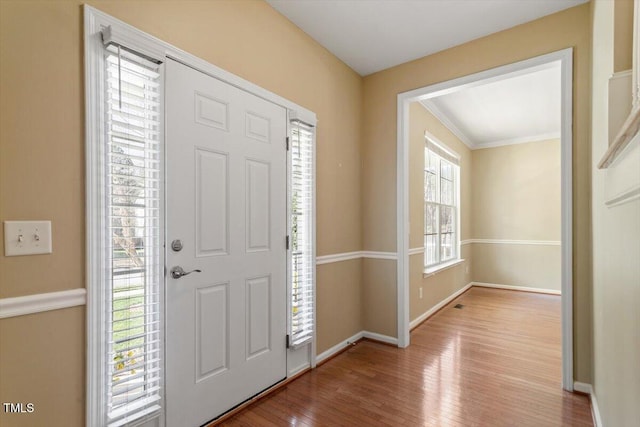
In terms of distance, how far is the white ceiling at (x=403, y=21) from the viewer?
2316mm

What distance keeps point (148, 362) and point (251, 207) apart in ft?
3.41

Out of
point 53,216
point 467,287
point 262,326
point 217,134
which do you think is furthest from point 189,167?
point 467,287

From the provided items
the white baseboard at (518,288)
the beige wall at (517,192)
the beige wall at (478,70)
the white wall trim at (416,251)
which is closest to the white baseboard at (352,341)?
the beige wall at (478,70)

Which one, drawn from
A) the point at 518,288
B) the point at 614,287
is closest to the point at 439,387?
the point at 614,287

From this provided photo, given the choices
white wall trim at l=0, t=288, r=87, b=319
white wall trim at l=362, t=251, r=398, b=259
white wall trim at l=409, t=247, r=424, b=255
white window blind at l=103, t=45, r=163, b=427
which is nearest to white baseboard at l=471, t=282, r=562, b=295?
white wall trim at l=409, t=247, r=424, b=255

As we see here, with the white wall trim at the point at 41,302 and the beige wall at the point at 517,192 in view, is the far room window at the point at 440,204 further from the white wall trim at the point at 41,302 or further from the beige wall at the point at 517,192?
the white wall trim at the point at 41,302

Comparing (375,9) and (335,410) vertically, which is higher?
(375,9)

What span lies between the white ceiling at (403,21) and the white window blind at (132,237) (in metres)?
1.36

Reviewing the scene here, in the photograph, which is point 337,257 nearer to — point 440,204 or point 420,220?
point 420,220

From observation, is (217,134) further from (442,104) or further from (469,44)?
(442,104)

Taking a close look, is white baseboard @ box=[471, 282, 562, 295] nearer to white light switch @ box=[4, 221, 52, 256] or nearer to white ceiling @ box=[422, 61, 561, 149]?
white ceiling @ box=[422, 61, 561, 149]

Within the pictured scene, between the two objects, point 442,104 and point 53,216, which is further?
point 442,104

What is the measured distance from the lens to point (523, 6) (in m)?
2.35

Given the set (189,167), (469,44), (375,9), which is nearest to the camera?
(189,167)
